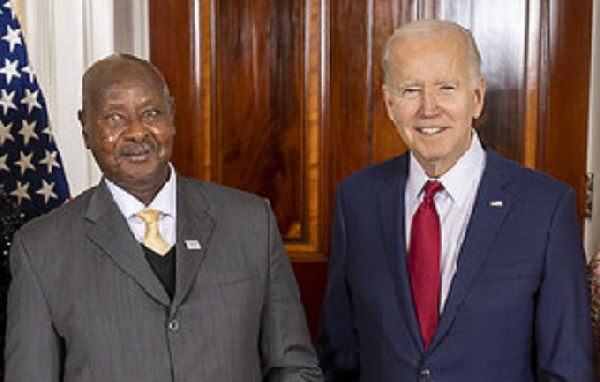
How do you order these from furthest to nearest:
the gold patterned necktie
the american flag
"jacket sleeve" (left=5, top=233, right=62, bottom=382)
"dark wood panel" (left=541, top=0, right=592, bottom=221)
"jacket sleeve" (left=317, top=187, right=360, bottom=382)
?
"dark wood panel" (left=541, top=0, right=592, bottom=221), the american flag, "jacket sleeve" (left=317, top=187, right=360, bottom=382), the gold patterned necktie, "jacket sleeve" (left=5, top=233, right=62, bottom=382)

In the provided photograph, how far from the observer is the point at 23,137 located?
214 cm

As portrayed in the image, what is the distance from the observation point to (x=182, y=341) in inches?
60.0

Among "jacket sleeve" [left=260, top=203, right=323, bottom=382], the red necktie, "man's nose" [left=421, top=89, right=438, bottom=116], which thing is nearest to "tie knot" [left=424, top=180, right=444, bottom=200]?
the red necktie

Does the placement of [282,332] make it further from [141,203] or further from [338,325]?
[141,203]

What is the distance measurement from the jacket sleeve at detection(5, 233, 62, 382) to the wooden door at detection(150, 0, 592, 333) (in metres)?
1.03

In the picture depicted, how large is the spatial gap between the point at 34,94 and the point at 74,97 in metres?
0.24

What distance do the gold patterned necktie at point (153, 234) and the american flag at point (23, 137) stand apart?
2.15 ft

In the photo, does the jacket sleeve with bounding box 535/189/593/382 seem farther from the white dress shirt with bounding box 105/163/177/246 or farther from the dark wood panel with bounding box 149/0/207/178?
the dark wood panel with bounding box 149/0/207/178

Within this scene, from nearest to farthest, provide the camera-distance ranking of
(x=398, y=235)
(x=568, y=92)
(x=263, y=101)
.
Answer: (x=398, y=235), (x=568, y=92), (x=263, y=101)

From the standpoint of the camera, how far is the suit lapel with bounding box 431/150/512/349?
5.19ft

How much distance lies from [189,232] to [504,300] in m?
0.63

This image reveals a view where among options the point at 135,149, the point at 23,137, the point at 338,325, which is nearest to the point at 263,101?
the point at 23,137

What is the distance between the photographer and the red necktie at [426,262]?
1.63 meters

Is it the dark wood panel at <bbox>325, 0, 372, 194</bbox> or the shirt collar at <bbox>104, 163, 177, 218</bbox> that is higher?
the dark wood panel at <bbox>325, 0, 372, 194</bbox>
